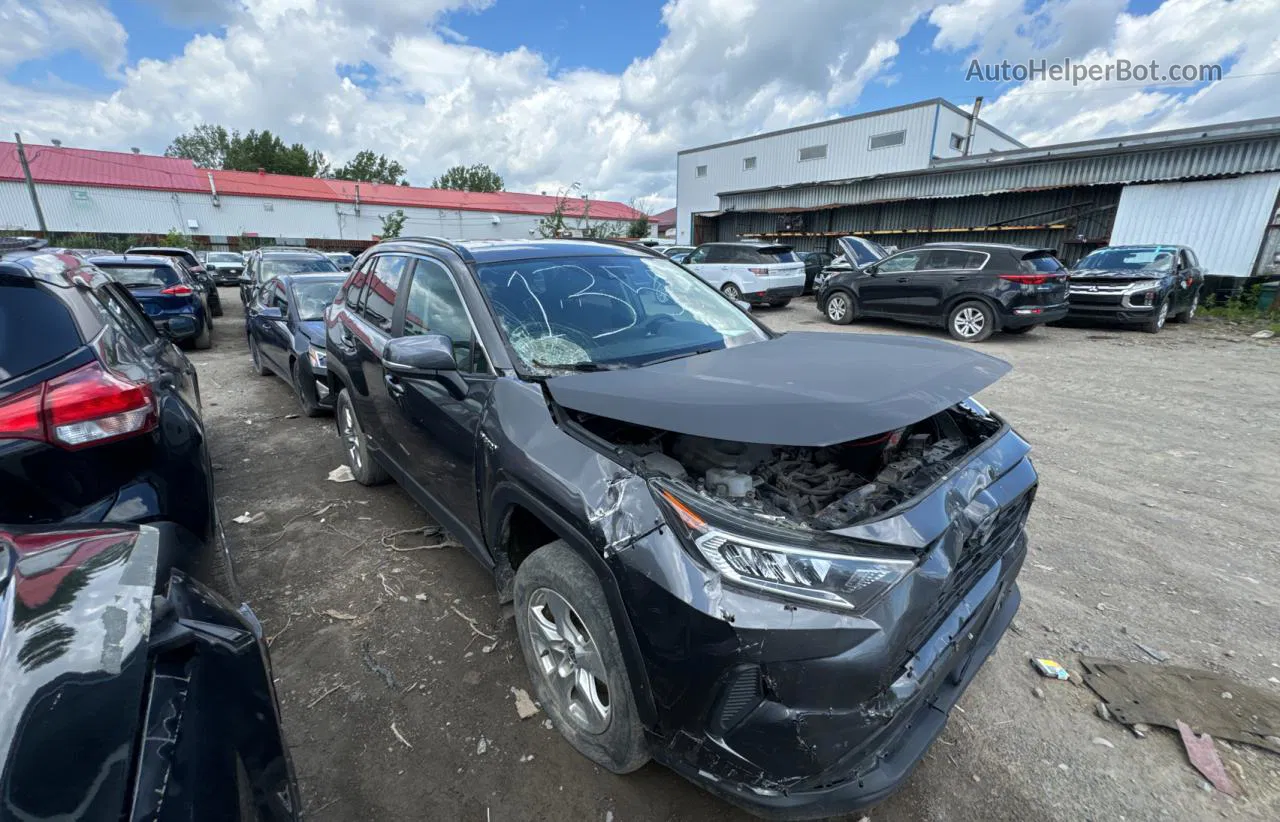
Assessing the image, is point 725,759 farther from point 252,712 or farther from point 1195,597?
point 1195,597

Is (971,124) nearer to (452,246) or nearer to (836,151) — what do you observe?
(836,151)

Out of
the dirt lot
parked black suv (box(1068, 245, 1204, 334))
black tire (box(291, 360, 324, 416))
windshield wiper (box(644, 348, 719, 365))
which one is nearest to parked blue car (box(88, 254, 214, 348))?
black tire (box(291, 360, 324, 416))

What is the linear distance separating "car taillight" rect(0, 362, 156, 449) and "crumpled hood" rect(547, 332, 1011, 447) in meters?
1.59

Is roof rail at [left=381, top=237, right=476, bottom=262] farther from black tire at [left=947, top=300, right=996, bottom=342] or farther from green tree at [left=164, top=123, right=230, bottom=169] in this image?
green tree at [left=164, top=123, right=230, bottom=169]

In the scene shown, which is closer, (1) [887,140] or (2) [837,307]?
(2) [837,307]

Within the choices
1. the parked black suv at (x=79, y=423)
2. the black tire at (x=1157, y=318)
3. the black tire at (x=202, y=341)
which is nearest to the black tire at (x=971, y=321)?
the black tire at (x=1157, y=318)

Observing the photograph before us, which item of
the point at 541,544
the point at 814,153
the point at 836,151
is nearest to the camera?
the point at 541,544

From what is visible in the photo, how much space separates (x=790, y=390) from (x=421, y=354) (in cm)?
149

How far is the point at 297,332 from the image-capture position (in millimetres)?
5746

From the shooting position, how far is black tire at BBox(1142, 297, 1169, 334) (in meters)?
10.8

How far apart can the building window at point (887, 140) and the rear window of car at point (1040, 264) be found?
19.6m

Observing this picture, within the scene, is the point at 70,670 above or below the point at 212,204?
below

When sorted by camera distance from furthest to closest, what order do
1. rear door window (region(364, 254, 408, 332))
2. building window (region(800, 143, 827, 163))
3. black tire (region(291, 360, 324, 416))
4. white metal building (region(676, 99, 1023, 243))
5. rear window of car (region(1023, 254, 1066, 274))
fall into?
building window (region(800, 143, 827, 163)) < white metal building (region(676, 99, 1023, 243)) < rear window of car (region(1023, 254, 1066, 274)) < black tire (region(291, 360, 324, 416)) < rear door window (region(364, 254, 408, 332))

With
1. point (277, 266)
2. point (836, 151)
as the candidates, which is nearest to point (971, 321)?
point (277, 266)
